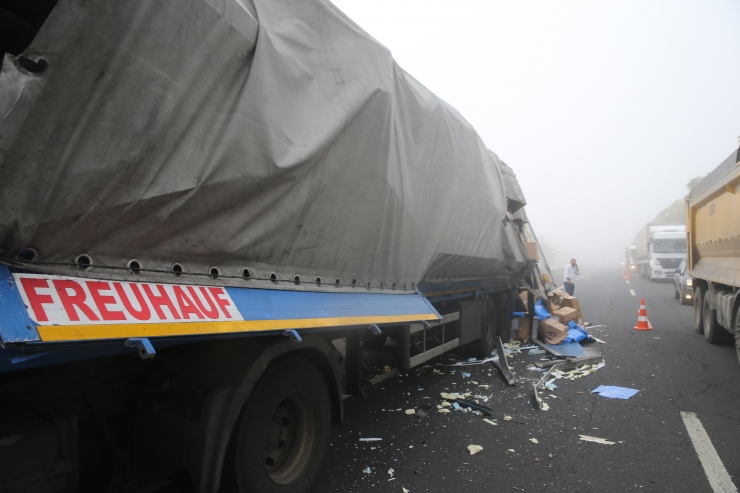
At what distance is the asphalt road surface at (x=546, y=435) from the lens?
3.50 metres

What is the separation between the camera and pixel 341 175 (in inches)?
127

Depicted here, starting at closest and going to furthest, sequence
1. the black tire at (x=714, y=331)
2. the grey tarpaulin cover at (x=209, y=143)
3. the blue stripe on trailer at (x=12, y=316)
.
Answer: the blue stripe on trailer at (x=12, y=316), the grey tarpaulin cover at (x=209, y=143), the black tire at (x=714, y=331)

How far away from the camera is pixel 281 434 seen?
297cm

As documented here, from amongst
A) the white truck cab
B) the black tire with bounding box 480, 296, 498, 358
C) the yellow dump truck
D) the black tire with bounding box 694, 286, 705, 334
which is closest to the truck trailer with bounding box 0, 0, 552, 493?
the black tire with bounding box 480, 296, 498, 358

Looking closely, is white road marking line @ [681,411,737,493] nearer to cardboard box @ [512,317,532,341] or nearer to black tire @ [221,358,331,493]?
black tire @ [221,358,331,493]

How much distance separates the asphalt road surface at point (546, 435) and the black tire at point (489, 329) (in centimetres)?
60

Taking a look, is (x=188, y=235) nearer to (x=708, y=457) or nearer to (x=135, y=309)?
(x=135, y=309)

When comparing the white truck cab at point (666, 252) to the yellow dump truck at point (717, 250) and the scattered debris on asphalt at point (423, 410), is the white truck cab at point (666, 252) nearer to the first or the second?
the yellow dump truck at point (717, 250)

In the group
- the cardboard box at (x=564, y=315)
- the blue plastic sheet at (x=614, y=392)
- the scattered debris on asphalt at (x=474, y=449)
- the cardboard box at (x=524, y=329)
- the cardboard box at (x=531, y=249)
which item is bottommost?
the scattered debris on asphalt at (x=474, y=449)

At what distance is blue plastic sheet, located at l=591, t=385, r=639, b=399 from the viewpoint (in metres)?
5.59

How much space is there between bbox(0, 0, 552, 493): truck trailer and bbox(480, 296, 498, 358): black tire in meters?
4.06

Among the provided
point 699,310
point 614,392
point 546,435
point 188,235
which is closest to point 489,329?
point 614,392

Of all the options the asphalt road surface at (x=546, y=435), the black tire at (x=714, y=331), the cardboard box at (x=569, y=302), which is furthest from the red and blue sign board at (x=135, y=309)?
the black tire at (x=714, y=331)

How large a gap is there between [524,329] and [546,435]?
5211 mm
